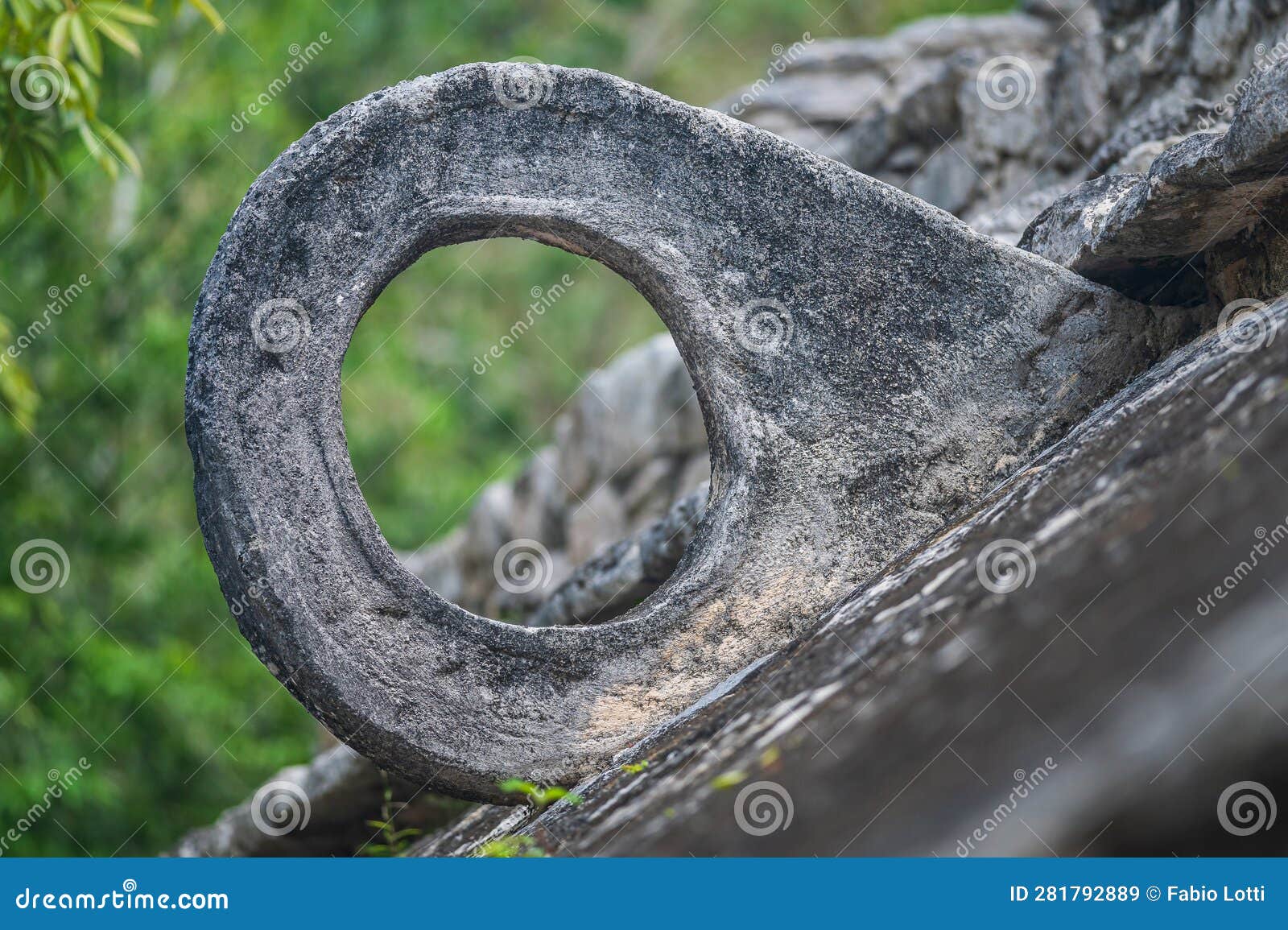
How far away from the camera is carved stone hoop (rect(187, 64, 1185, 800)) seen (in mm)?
2680

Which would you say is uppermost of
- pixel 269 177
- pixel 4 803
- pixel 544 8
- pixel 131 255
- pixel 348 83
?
pixel 544 8

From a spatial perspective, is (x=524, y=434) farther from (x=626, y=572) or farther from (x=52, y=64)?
(x=52, y=64)

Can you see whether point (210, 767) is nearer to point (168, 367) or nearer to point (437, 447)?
point (168, 367)

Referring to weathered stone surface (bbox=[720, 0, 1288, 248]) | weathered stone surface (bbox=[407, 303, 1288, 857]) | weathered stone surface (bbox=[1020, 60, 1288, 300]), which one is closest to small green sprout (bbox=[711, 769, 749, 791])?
weathered stone surface (bbox=[407, 303, 1288, 857])

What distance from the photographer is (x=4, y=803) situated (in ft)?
26.1

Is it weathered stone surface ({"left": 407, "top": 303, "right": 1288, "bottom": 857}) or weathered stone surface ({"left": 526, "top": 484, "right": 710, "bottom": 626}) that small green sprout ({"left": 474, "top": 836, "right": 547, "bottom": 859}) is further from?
weathered stone surface ({"left": 526, "top": 484, "right": 710, "bottom": 626})

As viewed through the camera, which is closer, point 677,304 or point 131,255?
point 677,304

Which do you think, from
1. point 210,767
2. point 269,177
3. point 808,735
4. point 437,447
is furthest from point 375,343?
point 808,735

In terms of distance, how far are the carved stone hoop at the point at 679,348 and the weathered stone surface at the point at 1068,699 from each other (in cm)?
80

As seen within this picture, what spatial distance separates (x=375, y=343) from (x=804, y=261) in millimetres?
9517

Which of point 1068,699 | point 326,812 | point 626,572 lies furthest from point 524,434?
point 1068,699

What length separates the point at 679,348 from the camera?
313 cm

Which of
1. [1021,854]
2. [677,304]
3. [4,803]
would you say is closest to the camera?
[1021,854]

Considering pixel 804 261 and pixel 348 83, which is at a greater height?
pixel 348 83
